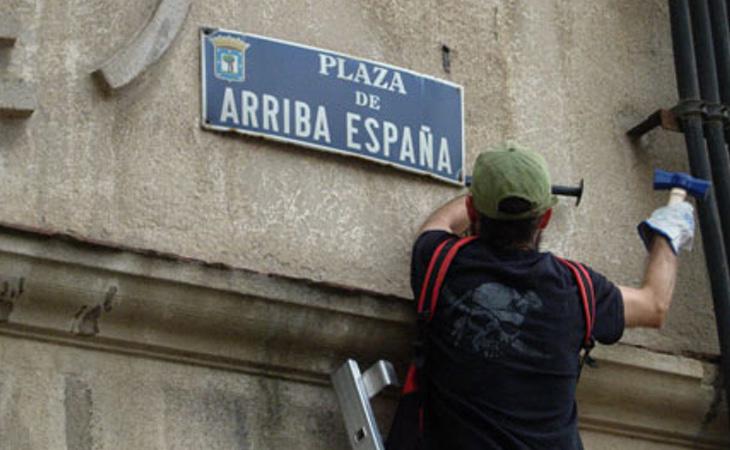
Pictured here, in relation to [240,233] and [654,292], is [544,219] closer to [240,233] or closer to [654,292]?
[654,292]

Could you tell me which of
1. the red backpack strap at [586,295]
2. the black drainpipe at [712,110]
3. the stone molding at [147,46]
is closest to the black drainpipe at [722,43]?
the black drainpipe at [712,110]

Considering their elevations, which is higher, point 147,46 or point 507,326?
point 147,46

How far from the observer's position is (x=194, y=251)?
4.83m

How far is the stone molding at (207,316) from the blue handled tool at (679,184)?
0.39 meters

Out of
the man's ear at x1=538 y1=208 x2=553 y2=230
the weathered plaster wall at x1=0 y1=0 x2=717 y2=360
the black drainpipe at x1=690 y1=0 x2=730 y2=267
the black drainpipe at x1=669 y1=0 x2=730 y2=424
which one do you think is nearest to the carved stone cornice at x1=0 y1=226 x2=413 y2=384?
the weathered plaster wall at x1=0 y1=0 x2=717 y2=360

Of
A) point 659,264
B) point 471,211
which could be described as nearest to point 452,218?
point 471,211

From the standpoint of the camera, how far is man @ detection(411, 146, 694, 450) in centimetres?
466

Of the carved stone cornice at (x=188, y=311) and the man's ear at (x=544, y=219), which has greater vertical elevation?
the man's ear at (x=544, y=219)

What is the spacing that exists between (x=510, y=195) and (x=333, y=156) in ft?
1.75

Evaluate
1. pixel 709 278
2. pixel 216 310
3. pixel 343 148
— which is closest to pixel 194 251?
pixel 216 310

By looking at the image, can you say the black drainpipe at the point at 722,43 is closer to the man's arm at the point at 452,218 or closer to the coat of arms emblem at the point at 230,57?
the man's arm at the point at 452,218

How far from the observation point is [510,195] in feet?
15.5

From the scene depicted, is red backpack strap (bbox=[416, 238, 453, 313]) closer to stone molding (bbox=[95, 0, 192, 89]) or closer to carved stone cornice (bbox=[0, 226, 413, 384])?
carved stone cornice (bbox=[0, 226, 413, 384])

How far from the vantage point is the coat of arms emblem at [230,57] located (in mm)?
4977
